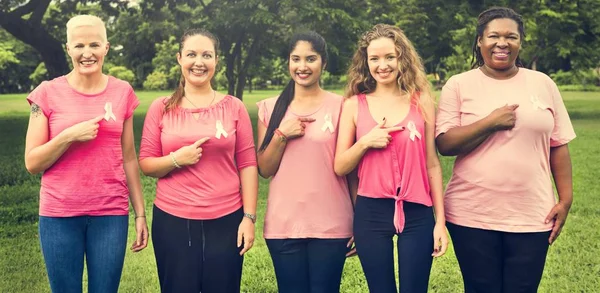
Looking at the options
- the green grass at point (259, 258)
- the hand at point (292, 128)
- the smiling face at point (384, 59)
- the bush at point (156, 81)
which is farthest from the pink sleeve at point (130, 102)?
the bush at point (156, 81)

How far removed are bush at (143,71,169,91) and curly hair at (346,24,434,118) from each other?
35.2 meters

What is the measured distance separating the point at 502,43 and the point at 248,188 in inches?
54.6

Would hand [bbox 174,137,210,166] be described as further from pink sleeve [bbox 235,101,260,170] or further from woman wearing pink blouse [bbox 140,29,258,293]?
pink sleeve [bbox 235,101,260,170]

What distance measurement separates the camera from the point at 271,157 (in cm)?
314

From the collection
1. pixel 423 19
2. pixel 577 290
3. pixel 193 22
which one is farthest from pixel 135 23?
pixel 577 290

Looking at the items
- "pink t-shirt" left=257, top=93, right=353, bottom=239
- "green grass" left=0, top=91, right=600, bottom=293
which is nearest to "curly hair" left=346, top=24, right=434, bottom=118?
"pink t-shirt" left=257, top=93, right=353, bottom=239

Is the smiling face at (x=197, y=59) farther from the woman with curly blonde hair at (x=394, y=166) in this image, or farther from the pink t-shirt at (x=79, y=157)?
the woman with curly blonde hair at (x=394, y=166)

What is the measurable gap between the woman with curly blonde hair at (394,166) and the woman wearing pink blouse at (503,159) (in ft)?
0.43

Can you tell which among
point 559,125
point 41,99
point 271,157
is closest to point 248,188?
point 271,157

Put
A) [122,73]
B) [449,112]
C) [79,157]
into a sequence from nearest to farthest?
[79,157], [449,112], [122,73]

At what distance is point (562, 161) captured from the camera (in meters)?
3.09

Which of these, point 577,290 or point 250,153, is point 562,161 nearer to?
point 250,153

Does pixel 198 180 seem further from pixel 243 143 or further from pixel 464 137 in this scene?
pixel 464 137

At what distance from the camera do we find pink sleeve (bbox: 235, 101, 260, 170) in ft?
10.2
